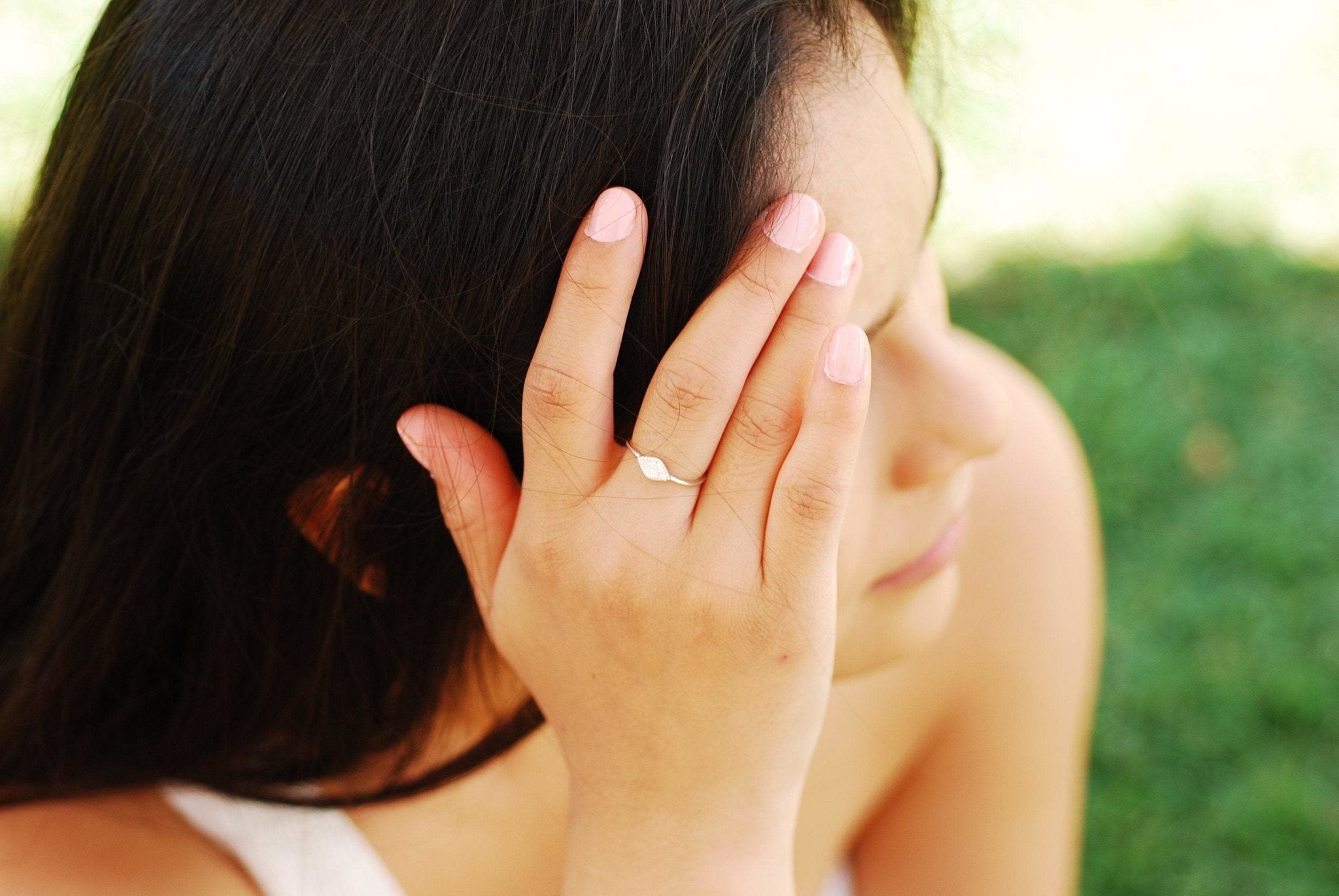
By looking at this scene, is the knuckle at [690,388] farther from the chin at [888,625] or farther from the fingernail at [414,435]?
the chin at [888,625]

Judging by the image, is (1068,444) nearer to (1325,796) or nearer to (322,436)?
(1325,796)

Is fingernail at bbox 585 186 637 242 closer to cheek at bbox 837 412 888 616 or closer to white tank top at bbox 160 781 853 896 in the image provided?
cheek at bbox 837 412 888 616

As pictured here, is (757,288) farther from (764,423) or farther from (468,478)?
(468,478)

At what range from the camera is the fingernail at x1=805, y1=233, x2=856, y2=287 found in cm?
104

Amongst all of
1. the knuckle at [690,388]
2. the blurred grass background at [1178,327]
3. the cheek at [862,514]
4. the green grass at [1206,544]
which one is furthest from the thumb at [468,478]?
the green grass at [1206,544]

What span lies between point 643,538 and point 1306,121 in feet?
13.6

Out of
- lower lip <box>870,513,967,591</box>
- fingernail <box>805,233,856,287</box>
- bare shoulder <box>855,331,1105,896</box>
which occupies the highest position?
fingernail <box>805,233,856,287</box>

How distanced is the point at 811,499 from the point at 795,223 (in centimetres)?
25

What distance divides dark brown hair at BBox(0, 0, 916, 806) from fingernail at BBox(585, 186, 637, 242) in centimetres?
4

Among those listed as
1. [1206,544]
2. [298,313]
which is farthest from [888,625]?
[1206,544]

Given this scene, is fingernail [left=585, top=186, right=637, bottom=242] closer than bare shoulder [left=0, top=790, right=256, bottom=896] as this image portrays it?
Yes

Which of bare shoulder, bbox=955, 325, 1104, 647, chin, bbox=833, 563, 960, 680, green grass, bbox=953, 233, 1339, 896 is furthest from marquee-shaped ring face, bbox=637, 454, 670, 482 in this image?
green grass, bbox=953, 233, 1339, 896

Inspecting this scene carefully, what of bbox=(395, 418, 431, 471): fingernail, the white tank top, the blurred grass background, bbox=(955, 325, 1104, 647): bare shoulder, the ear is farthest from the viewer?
the blurred grass background

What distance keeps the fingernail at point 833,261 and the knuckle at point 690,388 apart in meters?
0.13
